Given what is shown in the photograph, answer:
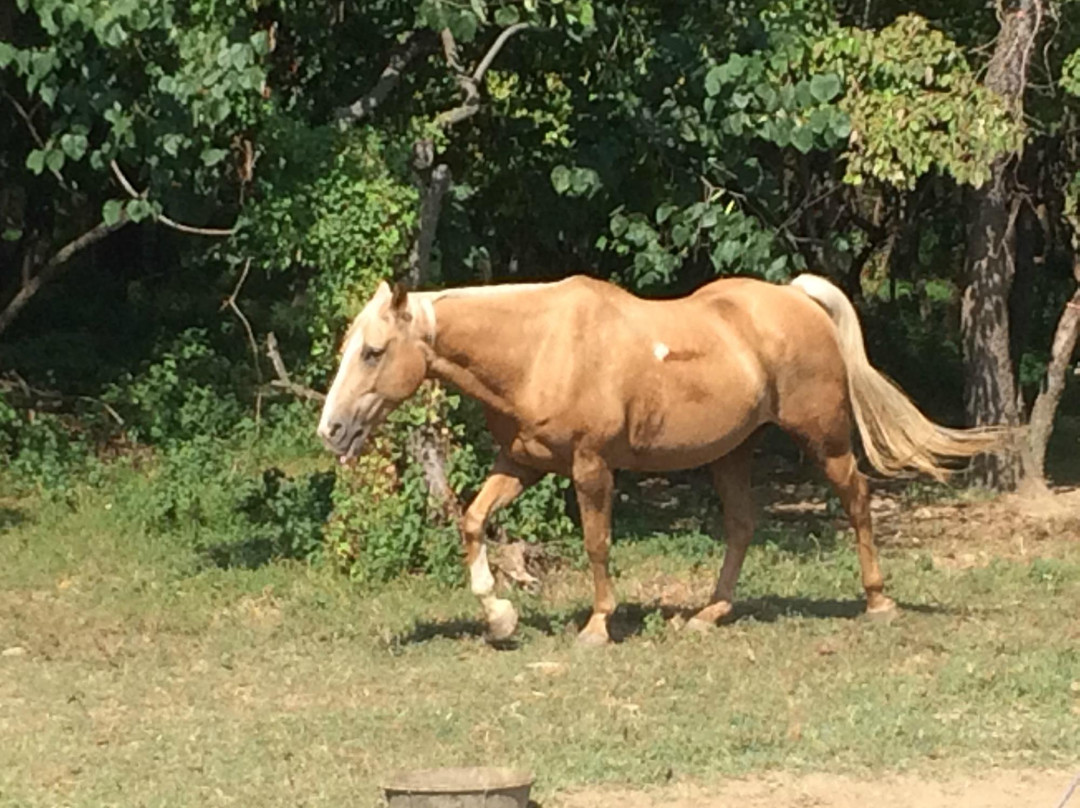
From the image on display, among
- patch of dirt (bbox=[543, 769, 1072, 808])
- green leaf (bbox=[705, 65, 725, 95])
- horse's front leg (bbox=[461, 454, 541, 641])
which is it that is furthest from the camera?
green leaf (bbox=[705, 65, 725, 95])

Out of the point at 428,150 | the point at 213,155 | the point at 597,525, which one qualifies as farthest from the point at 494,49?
the point at 597,525

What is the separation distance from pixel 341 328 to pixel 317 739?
11.8 feet

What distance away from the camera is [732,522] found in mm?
9008

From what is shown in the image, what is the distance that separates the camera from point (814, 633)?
865 cm

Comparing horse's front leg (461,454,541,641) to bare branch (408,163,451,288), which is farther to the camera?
bare branch (408,163,451,288)

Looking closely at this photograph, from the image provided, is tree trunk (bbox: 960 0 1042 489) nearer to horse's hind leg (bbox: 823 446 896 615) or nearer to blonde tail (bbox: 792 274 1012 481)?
blonde tail (bbox: 792 274 1012 481)

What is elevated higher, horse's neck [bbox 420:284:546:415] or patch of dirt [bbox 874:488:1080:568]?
horse's neck [bbox 420:284:546:415]

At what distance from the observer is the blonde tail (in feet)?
29.4

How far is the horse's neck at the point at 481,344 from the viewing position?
8188mm

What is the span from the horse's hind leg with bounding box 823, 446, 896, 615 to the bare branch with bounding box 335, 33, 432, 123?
3447mm

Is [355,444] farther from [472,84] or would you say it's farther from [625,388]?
[472,84]

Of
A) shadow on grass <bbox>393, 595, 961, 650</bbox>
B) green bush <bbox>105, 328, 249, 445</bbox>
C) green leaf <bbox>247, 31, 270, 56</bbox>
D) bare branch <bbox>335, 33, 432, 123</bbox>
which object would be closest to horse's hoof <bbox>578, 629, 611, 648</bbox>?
shadow on grass <bbox>393, 595, 961, 650</bbox>

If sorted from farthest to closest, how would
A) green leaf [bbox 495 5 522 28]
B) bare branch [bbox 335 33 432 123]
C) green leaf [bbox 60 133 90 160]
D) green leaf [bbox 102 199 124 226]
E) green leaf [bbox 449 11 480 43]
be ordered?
1. bare branch [bbox 335 33 432 123]
2. green leaf [bbox 102 199 124 226]
3. green leaf [bbox 60 133 90 160]
4. green leaf [bbox 495 5 522 28]
5. green leaf [bbox 449 11 480 43]

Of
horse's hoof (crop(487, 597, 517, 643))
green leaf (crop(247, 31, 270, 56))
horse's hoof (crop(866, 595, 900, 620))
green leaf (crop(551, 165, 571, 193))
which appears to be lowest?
horse's hoof (crop(866, 595, 900, 620))
